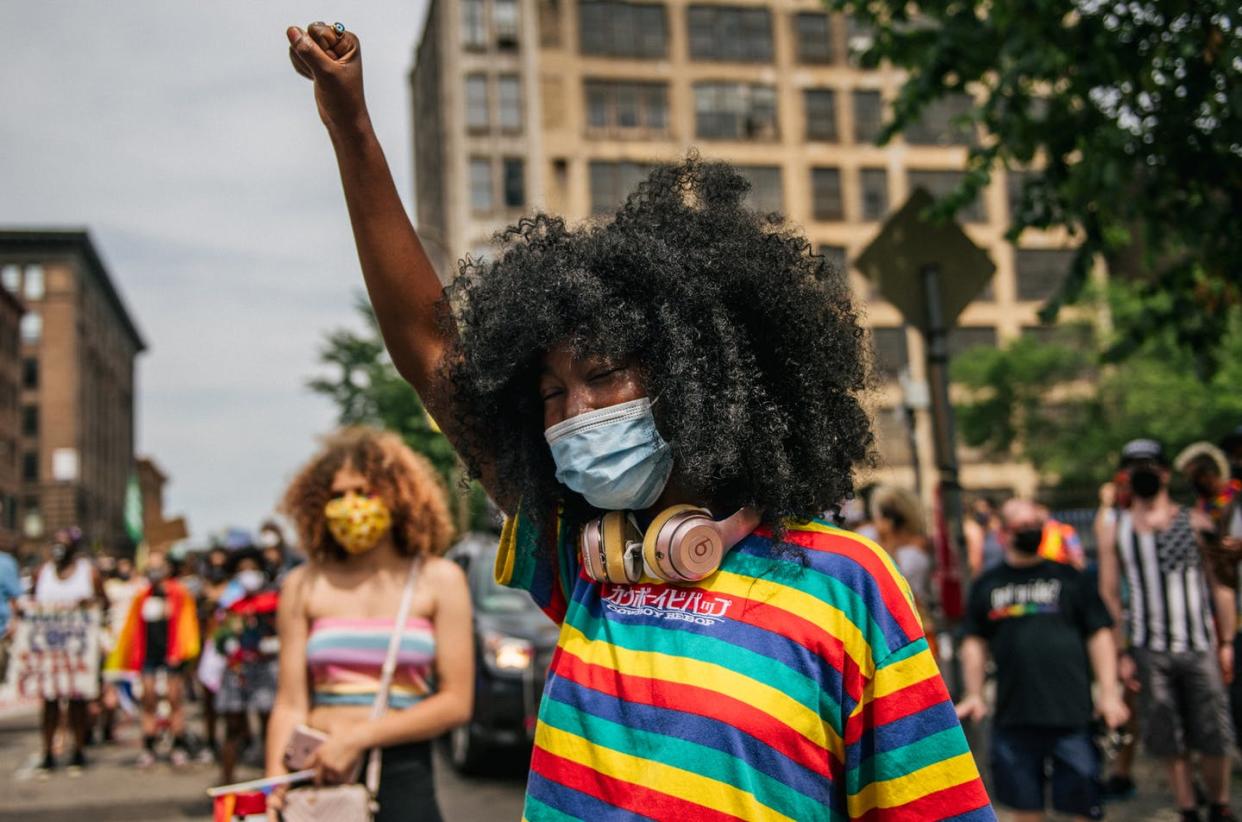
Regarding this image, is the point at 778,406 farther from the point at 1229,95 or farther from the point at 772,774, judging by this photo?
the point at 1229,95

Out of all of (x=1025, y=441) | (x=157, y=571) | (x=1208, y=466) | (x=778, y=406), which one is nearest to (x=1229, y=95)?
(x=1208, y=466)

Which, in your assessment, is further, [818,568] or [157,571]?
[157,571]

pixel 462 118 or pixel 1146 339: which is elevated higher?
pixel 462 118

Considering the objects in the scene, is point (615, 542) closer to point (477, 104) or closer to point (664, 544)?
point (664, 544)

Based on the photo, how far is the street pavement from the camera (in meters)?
8.30

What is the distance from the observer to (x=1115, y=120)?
281 inches

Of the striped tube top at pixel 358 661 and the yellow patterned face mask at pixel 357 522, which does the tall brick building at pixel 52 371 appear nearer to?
the yellow patterned face mask at pixel 357 522

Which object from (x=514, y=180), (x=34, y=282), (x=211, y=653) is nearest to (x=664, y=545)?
(x=211, y=653)

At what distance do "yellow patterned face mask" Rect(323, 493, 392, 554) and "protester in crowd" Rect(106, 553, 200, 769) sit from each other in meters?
9.07

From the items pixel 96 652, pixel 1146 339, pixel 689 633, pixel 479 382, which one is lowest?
pixel 96 652

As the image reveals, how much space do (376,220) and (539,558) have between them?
0.65 m

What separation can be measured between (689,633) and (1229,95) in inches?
211

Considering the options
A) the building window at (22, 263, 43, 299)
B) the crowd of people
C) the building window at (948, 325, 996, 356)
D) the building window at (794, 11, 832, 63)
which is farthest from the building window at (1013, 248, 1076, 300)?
the building window at (22, 263, 43, 299)

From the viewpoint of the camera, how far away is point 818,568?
5.93 feet
